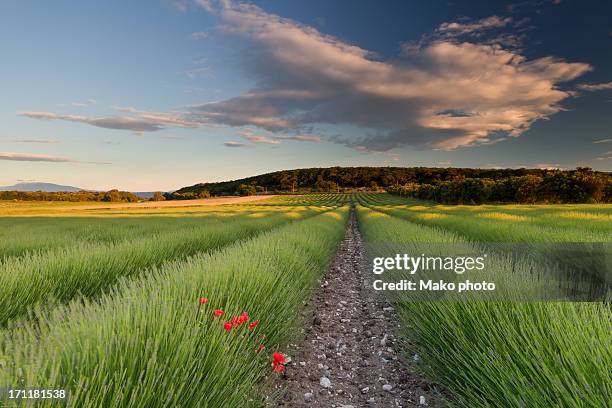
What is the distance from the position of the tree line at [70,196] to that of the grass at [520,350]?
95961 mm

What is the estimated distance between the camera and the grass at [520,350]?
187 cm

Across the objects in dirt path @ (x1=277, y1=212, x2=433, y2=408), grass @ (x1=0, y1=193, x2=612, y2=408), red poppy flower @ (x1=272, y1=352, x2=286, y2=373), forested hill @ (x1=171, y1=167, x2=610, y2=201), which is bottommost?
dirt path @ (x1=277, y1=212, x2=433, y2=408)

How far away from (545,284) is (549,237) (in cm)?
525

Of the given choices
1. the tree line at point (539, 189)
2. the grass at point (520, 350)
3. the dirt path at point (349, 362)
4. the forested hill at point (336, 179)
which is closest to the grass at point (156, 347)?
the dirt path at point (349, 362)

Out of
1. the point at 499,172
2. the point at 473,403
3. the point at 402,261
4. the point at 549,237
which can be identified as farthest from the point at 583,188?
the point at 499,172

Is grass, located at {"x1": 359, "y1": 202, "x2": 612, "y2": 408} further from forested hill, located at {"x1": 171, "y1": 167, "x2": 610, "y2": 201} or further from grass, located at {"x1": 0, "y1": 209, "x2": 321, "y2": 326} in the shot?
forested hill, located at {"x1": 171, "y1": 167, "x2": 610, "y2": 201}

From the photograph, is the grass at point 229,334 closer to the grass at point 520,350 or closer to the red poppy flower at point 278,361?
the grass at point 520,350

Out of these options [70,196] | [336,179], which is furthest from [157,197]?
[336,179]

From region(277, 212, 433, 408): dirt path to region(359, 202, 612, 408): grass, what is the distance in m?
0.47

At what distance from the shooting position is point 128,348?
198cm

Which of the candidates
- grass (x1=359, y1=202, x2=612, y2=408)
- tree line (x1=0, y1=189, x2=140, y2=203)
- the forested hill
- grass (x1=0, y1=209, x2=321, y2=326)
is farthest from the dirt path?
the forested hill

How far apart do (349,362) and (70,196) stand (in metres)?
104

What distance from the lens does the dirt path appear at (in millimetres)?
3621

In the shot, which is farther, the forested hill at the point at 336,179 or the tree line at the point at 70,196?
the forested hill at the point at 336,179
